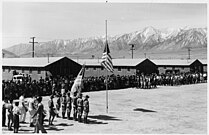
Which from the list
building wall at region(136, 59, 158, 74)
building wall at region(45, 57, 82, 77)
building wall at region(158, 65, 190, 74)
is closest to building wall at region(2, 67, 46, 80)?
building wall at region(45, 57, 82, 77)

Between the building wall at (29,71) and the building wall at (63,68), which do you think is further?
the building wall at (63,68)

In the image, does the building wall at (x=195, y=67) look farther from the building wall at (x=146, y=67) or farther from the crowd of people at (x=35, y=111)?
the crowd of people at (x=35, y=111)

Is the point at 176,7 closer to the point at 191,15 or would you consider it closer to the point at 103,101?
the point at 191,15

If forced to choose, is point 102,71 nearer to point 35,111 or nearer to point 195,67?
point 195,67

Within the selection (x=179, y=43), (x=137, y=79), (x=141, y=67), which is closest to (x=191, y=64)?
(x=141, y=67)

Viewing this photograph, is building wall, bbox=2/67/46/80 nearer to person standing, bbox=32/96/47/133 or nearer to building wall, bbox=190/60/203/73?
person standing, bbox=32/96/47/133

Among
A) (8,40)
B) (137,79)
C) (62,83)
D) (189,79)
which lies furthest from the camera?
(189,79)

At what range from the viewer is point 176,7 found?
15.2 m

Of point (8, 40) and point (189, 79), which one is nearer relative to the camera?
point (8, 40)

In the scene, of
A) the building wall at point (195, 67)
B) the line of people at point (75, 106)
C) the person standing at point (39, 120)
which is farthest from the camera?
the building wall at point (195, 67)

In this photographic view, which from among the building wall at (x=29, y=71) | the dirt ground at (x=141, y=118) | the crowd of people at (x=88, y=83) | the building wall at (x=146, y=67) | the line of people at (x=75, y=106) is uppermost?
the building wall at (x=146, y=67)

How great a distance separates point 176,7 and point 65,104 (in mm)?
7367

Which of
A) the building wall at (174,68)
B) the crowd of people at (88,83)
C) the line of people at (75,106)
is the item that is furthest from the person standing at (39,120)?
the building wall at (174,68)

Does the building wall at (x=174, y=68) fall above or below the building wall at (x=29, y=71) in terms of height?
above
